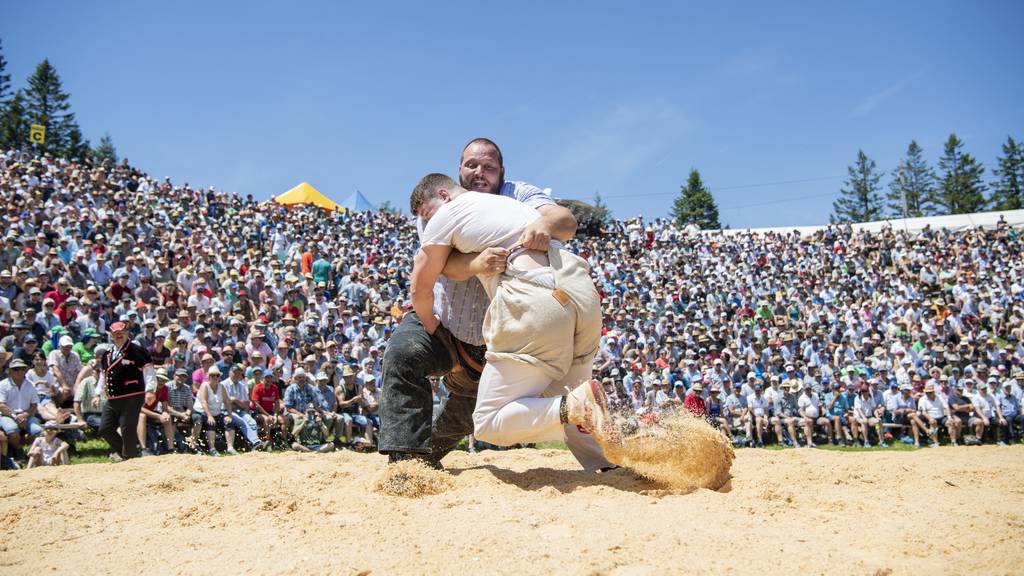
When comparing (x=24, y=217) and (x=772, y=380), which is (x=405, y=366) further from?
(x=24, y=217)

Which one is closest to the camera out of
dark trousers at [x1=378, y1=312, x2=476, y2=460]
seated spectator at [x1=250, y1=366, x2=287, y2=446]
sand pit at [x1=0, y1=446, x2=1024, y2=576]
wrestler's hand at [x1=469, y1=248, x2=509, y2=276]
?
sand pit at [x1=0, y1=446, x2=1024, y2=576]

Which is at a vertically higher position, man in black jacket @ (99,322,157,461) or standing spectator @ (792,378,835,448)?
man in black jacket @ (99,322,157,461)

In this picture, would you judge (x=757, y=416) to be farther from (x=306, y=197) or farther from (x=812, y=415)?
(x=306, y=197)

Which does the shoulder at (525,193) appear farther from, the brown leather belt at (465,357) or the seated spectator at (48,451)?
the seated spectator at (48,451)

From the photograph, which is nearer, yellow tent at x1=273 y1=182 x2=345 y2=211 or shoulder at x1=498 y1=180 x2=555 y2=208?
shoulder at x1=498 y1=180 x2=555 y2=208

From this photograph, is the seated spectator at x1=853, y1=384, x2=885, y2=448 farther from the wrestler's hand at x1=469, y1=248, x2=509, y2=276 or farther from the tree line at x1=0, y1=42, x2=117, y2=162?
the tree line at x1=0, y1=42, x2=117, y2=162

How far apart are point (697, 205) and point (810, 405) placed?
50.0 m

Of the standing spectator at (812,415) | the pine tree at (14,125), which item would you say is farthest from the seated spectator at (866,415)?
the pine tree at (14,125)

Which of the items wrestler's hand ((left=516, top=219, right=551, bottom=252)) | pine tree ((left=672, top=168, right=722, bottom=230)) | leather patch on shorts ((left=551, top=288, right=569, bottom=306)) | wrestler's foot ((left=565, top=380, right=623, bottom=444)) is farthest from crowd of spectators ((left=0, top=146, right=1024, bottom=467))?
pine tree ((left=672, top=168, right=722, bottom=230))

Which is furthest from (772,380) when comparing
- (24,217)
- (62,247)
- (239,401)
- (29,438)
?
(24,217)

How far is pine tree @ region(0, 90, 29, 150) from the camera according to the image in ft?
171

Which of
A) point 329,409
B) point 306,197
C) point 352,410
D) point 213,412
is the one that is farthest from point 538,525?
point 306,197

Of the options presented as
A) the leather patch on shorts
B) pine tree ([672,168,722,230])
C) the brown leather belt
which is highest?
pine tree ([672,168,722,230])

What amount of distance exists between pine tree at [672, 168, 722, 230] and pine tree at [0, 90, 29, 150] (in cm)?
5272
